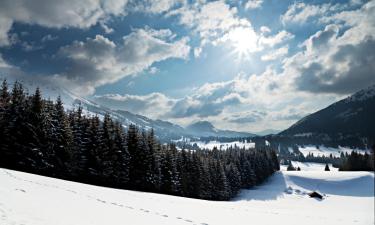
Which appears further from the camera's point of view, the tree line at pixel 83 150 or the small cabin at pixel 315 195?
the small cabin at pixel 315 195

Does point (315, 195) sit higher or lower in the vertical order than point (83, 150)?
lower

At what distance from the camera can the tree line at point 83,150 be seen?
142 ft

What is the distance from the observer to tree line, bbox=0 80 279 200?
4325cm

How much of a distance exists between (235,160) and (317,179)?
1472 inches

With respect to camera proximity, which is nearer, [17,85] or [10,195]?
[10,195]

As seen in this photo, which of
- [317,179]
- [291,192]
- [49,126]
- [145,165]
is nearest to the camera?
[49,126]

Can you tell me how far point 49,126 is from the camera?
46.3m

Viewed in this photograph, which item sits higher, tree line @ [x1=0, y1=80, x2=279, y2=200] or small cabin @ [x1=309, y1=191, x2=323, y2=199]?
tree line @ [x1=0, y1=80, x2=279, y2=200]

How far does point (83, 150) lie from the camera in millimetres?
50844

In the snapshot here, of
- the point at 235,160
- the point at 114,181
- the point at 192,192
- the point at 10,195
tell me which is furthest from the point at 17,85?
the point at 235,160

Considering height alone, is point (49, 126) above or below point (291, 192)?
above

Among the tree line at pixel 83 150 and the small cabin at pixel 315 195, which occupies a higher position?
the tree line at pixel 83 150

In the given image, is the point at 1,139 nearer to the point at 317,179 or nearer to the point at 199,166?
the point at 199,166

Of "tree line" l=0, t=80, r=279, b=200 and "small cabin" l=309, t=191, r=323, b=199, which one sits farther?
"small cabin" l=309, t=191, r=323, b=199
